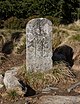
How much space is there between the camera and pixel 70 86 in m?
9.73

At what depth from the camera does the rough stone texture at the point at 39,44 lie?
32.7 feet

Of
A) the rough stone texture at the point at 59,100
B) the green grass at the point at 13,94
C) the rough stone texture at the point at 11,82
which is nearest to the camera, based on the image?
the rough stone texture at the point at 59,100

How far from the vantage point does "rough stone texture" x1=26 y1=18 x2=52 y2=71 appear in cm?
998

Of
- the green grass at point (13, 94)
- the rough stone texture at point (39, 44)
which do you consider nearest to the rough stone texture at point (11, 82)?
the green grass at point (13, 94)

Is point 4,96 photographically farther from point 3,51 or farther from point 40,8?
point 40,8

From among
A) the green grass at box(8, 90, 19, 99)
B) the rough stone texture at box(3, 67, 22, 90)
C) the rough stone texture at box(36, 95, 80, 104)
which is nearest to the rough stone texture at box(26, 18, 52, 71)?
the rough stone texture at box(3, 67, 22, 90)

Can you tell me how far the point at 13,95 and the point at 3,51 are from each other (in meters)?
4.63

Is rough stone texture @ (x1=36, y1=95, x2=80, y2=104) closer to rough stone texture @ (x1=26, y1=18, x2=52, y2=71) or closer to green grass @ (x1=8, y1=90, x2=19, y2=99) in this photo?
green grass @ (x1=8, y1=90, x2=19, y2=99)

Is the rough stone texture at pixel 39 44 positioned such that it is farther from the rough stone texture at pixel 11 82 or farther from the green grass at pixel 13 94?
the green grass at pixel 13 94

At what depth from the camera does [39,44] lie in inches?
397

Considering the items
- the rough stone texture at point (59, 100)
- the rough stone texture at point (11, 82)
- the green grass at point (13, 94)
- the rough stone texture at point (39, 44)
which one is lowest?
the rough stone texture at point (59, 100)

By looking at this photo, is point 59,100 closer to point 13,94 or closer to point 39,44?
point 13,94

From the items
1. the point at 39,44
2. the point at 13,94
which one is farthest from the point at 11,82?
the point at 39,44

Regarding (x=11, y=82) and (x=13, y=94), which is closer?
(x=13, y=94)
